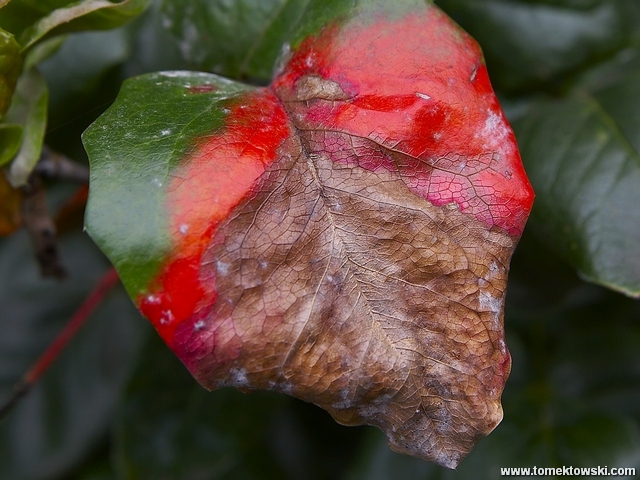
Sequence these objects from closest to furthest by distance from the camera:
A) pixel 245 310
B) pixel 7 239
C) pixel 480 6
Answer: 1. pixel 245 310
2. pixel 480 6
3. pixel 7 239

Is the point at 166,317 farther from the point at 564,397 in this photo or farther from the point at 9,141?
the point at 564,397

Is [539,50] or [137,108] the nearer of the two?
[137,108]

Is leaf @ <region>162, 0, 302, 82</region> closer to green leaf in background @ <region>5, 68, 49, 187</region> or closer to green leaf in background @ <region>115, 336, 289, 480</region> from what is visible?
green leaf in background @ <region>5, 68, 49, 187</region>

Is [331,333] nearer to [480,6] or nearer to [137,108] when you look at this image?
[137,108]

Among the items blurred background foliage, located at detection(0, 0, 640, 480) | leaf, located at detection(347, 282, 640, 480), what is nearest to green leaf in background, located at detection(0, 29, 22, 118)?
blurred background foliage, located at detection(0, 0, 640, 480)

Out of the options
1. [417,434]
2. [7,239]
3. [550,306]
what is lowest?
[7,239]

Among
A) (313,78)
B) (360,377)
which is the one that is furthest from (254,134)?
(360,377)

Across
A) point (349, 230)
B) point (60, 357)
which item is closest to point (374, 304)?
point (349, 230)
